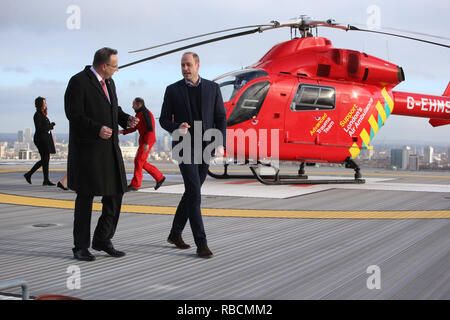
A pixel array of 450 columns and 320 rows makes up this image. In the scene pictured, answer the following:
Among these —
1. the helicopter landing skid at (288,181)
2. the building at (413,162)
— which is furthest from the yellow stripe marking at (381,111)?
the building at (413,162)

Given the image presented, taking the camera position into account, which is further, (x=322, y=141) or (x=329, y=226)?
(x=322, y=141)

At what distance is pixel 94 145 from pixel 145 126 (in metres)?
4.26

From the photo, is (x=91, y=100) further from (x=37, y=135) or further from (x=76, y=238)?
(x=37, y=135)

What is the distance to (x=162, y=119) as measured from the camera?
4.42m

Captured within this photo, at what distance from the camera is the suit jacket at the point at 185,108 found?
4.32 meters

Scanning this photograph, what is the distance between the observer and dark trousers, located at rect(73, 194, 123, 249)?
4148 millimetres

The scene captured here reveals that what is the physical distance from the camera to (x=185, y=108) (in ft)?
14.2

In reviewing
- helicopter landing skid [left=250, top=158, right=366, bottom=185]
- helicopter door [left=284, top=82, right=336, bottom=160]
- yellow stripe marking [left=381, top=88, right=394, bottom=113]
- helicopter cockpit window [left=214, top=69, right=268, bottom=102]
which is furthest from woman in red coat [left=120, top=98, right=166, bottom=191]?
yellow stripe marking [left=381, top=88, right=394, bottom=113]

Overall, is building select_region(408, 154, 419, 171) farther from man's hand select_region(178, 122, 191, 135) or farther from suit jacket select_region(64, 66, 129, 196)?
suit jacket select_region(64, 66, 129, 196)

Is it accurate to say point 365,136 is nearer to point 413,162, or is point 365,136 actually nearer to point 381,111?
point 381,111

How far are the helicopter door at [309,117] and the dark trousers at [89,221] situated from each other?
19.6 ft

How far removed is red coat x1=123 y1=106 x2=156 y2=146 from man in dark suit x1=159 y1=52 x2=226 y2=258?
3901 millimetres
